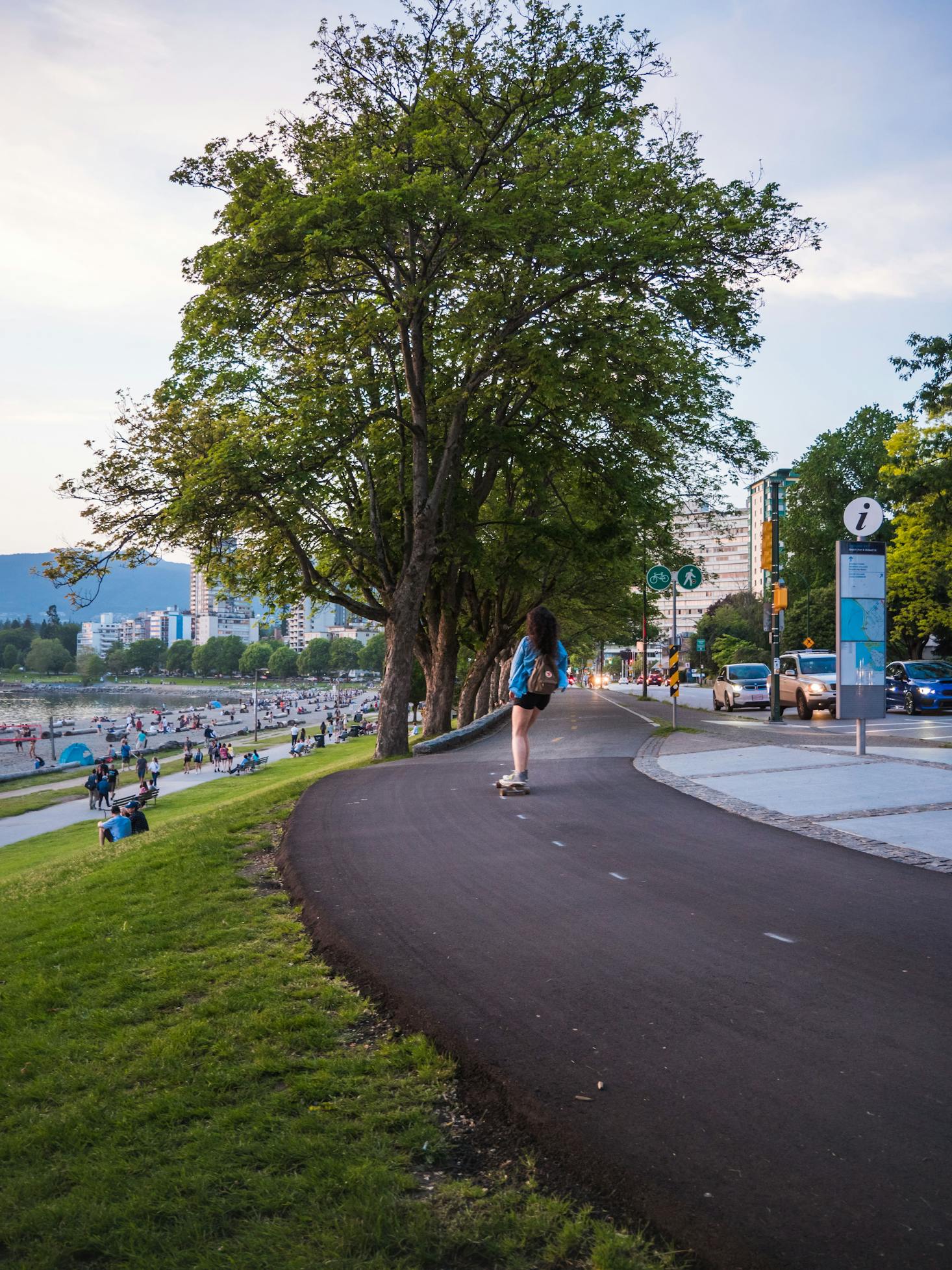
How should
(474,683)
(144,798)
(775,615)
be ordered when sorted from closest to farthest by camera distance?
1. (775,615)
2. (144,798)
3. (474,683)

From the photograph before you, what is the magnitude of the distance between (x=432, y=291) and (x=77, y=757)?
5302cm

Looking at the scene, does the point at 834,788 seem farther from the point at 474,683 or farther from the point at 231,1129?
the point at 474,683

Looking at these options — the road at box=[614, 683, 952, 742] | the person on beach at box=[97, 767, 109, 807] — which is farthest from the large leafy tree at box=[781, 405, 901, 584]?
the person on beach at box=[97, 767, 109, 807]

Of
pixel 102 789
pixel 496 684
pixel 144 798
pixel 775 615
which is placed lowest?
pixel 144 798

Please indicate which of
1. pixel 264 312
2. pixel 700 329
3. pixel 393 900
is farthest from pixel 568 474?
pixel 393 900

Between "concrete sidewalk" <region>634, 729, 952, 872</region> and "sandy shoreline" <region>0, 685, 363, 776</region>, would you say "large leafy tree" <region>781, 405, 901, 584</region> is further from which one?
"sandy shoreline" <region>0, 685, 363, 776</region>

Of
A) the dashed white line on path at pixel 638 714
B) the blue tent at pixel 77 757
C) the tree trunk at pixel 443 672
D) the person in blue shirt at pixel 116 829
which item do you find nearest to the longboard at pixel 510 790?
the person in blue shirt at pixel 116 829

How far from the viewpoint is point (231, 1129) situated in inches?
114

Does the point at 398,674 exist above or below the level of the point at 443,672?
above

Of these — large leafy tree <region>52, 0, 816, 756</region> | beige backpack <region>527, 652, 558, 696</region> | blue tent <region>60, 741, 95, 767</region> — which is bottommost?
blue tent <region>60, 741, 95, 767</region>

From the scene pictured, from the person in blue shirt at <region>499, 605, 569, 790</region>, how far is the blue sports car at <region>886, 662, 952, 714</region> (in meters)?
21.4

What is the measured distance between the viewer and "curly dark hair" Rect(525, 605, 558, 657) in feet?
30.1

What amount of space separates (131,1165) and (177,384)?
17581 millimetres

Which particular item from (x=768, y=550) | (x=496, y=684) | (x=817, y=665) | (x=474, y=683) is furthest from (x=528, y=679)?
(x=496, y=684)
